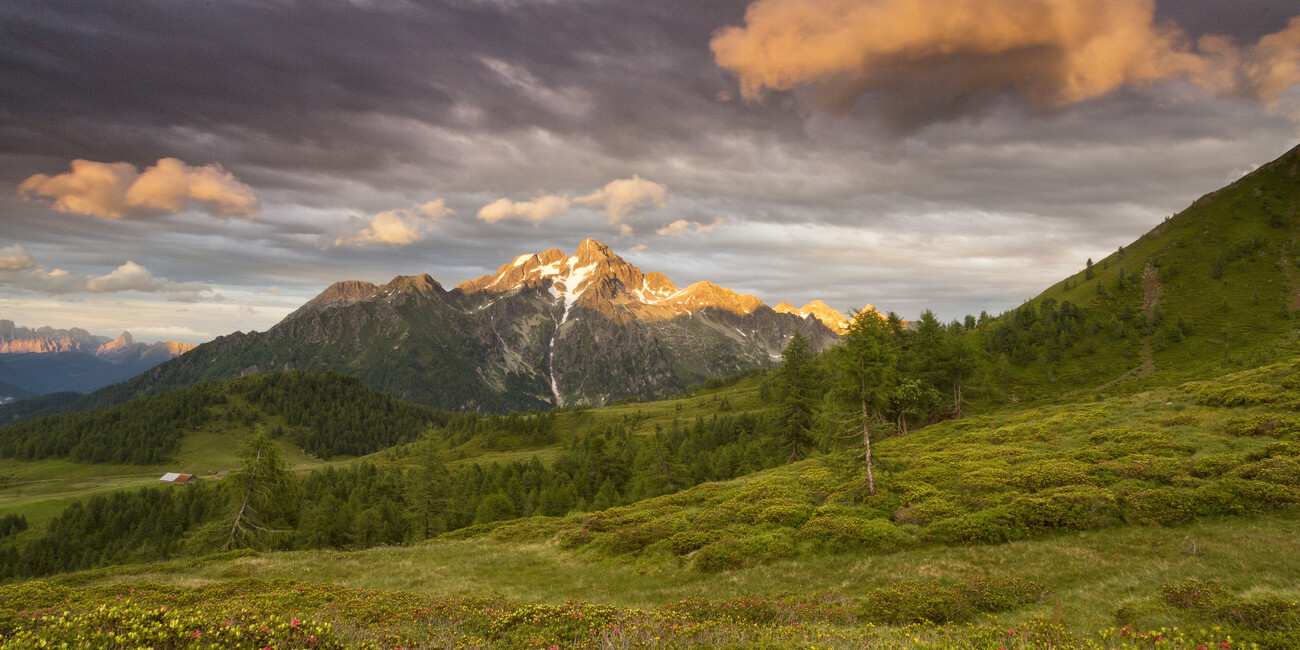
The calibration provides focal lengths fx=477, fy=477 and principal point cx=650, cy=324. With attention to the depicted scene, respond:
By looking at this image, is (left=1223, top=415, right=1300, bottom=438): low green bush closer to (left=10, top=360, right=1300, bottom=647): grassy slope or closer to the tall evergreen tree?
(left=10, top=360, right=1300, bottom=647): grassy slope

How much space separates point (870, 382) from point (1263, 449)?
19223mm

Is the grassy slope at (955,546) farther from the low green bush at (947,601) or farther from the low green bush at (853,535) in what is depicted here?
the low green bush at (947,601)

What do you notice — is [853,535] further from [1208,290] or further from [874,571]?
[1208,290]

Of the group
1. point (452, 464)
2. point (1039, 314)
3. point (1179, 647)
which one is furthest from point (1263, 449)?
point (452, 464)

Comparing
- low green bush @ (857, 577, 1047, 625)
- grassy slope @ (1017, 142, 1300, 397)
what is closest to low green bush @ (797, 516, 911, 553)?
low green bush @ (857, 577, 1047, 625)

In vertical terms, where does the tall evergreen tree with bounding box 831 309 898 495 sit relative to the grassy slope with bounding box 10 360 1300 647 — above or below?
above

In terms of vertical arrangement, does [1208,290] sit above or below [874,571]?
above

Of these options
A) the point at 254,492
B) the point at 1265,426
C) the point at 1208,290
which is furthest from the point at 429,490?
the point at 1208,290

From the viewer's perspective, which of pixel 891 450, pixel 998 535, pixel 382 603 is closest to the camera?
pixel 382 603

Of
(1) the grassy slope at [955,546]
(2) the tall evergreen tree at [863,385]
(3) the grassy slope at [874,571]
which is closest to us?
(3) the grassy slope at [874,571]

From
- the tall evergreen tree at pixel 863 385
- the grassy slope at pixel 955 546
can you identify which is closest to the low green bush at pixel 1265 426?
the grassy slope at pixel 955 546

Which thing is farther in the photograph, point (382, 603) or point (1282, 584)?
point (382, 603)

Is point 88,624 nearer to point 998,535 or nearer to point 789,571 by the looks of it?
point 789,571

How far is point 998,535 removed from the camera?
23875 mm
